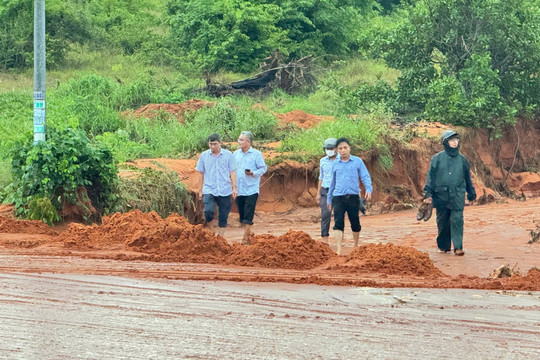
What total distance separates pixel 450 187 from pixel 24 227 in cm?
627

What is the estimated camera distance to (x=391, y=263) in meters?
10.7

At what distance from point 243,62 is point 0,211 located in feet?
64.9

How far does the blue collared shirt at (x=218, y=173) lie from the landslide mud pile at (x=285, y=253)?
135cm

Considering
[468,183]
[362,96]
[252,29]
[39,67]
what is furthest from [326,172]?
[252,29]

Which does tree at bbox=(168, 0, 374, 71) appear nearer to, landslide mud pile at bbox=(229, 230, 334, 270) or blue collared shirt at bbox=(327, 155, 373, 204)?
blue collared shirt at bbox=(327, 155, 373, 204)

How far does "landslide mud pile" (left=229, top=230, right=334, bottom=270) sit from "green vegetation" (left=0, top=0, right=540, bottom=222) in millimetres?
3919

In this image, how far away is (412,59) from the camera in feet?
84.5

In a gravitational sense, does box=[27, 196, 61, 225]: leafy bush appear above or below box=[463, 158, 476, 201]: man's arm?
below

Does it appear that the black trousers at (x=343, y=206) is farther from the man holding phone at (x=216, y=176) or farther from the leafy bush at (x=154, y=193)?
the leafy bush at (x=154, y=193)

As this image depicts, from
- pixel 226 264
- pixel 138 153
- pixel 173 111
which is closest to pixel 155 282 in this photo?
pixel 226 264

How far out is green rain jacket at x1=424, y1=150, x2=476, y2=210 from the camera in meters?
12.4

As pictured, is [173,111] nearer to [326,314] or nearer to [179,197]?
[179,197]

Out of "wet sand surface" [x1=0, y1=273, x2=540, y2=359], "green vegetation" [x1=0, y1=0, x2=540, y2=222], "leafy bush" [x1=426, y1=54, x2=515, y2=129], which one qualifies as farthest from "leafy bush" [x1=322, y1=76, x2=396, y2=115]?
"wet sand surface" [x1=0, y1=273, x2=540, y2=359]

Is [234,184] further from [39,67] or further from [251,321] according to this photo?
[251,321]
